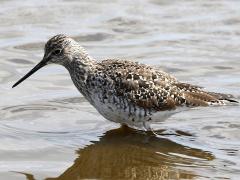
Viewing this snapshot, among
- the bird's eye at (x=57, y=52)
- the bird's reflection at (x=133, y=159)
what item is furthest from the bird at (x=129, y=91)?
the bird's reflection at (x=133, y=159)

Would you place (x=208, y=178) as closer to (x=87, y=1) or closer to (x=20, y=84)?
(x=20, y=84)

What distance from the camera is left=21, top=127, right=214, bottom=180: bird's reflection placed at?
9.41 m

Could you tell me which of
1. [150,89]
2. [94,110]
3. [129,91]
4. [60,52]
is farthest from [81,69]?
[150,89]

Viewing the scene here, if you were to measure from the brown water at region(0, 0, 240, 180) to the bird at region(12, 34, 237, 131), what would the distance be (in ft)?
1.16

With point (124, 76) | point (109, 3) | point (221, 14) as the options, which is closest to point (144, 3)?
point (109, 3)

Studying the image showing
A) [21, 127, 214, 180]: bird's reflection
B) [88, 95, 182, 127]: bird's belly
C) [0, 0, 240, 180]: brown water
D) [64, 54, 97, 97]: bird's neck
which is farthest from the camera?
[64, 54, 97, 97]: bird's neck

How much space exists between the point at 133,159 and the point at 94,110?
2.08 meters

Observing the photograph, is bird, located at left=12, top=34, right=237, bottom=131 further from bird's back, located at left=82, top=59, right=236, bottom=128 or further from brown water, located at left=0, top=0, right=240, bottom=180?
brown water, located at left=0, top=0, right=240, bottom=180

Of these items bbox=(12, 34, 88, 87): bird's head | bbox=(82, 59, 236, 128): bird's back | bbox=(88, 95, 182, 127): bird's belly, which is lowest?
bbox=(88, 95, 182, 127): bird's belly

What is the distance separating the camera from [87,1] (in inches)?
669

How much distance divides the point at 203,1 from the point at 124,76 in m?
6.74

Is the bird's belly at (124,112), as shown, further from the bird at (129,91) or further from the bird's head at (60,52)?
the bird's head at (60,52)

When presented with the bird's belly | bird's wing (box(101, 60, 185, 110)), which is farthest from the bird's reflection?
bird's wing (box(101, 60, 185, 110))

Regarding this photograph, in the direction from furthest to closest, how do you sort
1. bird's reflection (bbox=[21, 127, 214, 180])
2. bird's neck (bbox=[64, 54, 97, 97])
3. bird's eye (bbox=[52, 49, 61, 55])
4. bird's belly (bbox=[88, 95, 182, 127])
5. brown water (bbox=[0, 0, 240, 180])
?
bird's eye (bbox=[52, 49, 61, 55]), bird's neck (bbox=[64, 54, 97, 97]), bird's belly (bbox=[88, 95, 182, 127]), brown water (bbox=[0, 0, 240, 180]), bird's reflection (bbox=[21, 127, 214, 180])
